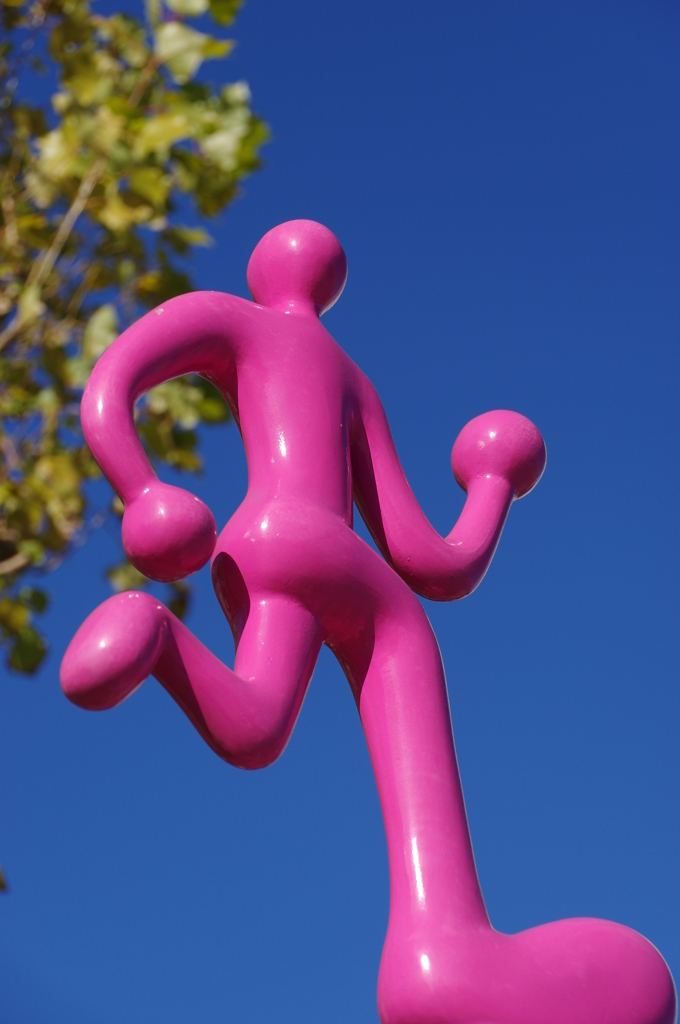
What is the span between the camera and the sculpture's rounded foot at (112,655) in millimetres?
1117

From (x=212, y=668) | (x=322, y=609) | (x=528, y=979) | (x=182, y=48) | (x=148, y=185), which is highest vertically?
(x=182, y=48)

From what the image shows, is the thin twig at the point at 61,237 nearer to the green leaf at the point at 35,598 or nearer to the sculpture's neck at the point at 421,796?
the green leaf at the point at 35,598

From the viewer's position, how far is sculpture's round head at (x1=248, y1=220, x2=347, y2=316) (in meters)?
1.68

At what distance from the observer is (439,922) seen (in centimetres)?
126

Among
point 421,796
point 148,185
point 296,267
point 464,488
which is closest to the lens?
point 421,796

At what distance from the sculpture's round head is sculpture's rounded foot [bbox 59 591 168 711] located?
670mm

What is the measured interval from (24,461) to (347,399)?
72.9 inches

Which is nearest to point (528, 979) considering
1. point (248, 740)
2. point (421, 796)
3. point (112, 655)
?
point (421, 796)

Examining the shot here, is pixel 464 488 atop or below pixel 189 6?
below

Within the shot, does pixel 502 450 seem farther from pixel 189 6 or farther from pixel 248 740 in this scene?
pixel 189 6

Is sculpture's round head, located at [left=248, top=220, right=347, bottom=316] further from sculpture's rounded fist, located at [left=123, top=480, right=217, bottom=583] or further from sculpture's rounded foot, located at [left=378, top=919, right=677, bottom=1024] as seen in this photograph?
sculpture's rounded foot, located at [left=378, top=919, right=677, bottom=1024]

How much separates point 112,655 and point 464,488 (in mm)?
848

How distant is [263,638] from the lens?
1345 mm

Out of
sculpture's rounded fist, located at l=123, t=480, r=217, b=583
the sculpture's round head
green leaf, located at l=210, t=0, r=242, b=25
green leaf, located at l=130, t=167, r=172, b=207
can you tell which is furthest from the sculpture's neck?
green leaf, located at l=210, t=0, r=242, b=25
